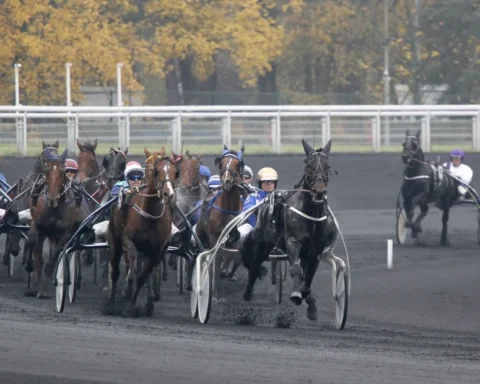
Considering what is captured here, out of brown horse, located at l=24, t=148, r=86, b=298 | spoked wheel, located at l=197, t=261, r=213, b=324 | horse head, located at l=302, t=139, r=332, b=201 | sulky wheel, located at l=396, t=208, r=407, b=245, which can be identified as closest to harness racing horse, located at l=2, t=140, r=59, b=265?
brown horse, located at l=24, t=148, r=86, b=298

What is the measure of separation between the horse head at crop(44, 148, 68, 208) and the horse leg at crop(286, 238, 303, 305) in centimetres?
291

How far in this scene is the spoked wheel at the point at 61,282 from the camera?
12.7 m

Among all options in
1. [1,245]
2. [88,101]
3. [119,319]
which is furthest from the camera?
[88,101]

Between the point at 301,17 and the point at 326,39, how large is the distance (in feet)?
3.32

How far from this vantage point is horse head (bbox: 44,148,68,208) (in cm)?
1407

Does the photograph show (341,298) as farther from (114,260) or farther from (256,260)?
(114,260)

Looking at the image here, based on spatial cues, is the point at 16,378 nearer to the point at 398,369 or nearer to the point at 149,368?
the point at 149,368

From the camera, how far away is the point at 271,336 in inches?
432

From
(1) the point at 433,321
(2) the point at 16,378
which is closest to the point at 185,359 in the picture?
(2) the point at 16,378

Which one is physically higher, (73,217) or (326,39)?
(326,39)

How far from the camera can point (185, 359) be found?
30.1 feet

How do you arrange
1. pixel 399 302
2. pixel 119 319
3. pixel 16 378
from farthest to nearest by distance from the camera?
pixel 399 302 → pixel 119 319 → pixel 16 378

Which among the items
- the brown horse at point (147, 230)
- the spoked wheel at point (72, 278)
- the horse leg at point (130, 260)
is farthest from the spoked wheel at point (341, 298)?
the spoked wheel at point (72, 278)

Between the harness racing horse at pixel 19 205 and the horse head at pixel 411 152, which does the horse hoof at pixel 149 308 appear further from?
the horse head at pixel 411 152
